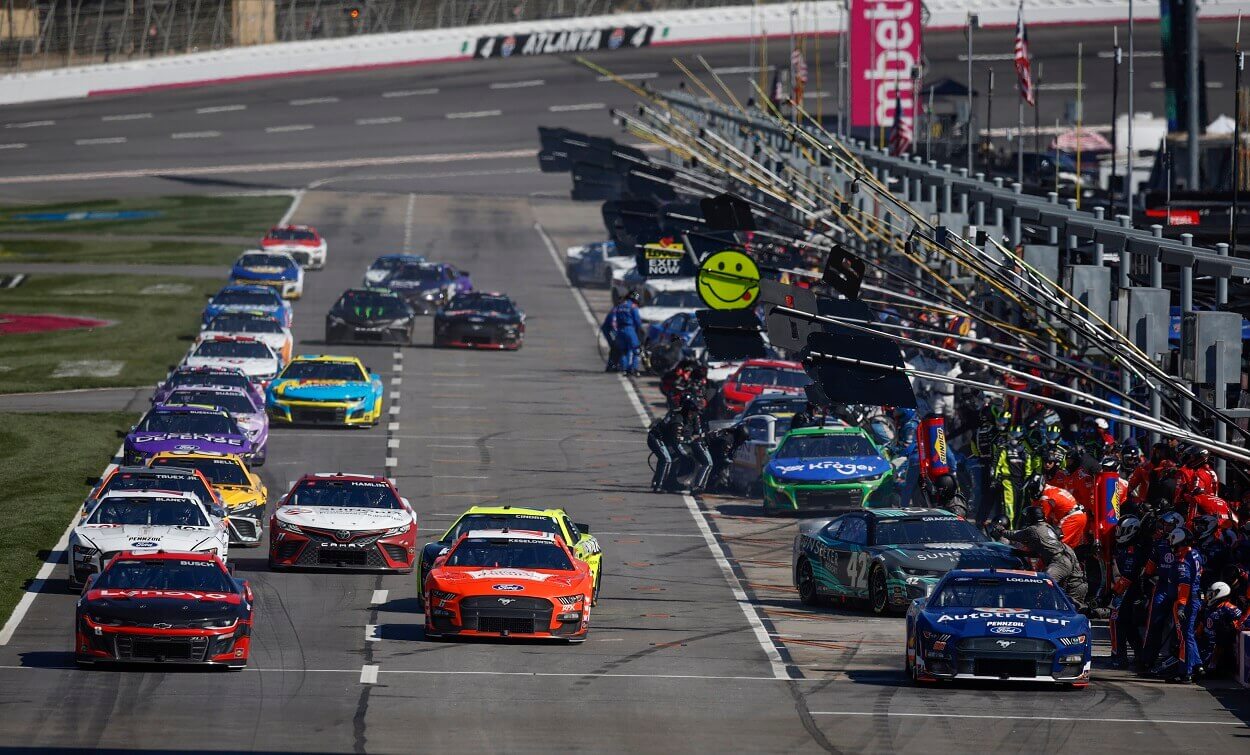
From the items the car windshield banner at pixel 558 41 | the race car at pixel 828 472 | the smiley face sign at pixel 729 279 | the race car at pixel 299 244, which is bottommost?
the race car at pixel 828 472

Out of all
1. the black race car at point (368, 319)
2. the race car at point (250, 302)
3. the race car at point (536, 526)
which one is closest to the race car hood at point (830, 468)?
the race car at point (536, 526)

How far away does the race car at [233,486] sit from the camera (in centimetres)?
2933

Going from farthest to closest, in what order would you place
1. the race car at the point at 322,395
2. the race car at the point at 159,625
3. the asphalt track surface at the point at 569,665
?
1. the race car at the point at 322,395
2. the race car at the point at 159,625
3. the asphalt track surface at the point at 569,665

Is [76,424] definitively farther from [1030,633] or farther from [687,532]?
[1030,633]

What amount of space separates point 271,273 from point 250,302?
7700 mm

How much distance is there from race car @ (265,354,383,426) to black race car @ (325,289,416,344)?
32.6ft

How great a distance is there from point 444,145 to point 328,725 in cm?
7306

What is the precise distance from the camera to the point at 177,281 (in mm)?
63688

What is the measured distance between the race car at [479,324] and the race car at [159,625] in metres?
29.3

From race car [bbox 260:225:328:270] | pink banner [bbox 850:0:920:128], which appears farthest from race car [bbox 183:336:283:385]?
race car [bbox 260:225:328:270]

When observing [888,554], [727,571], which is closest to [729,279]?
[888,554]

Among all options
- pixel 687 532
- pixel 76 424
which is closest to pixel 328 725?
pixel 687 532

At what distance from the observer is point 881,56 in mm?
53219

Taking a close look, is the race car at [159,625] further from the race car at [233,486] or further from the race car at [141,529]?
the race car at [233,486]
